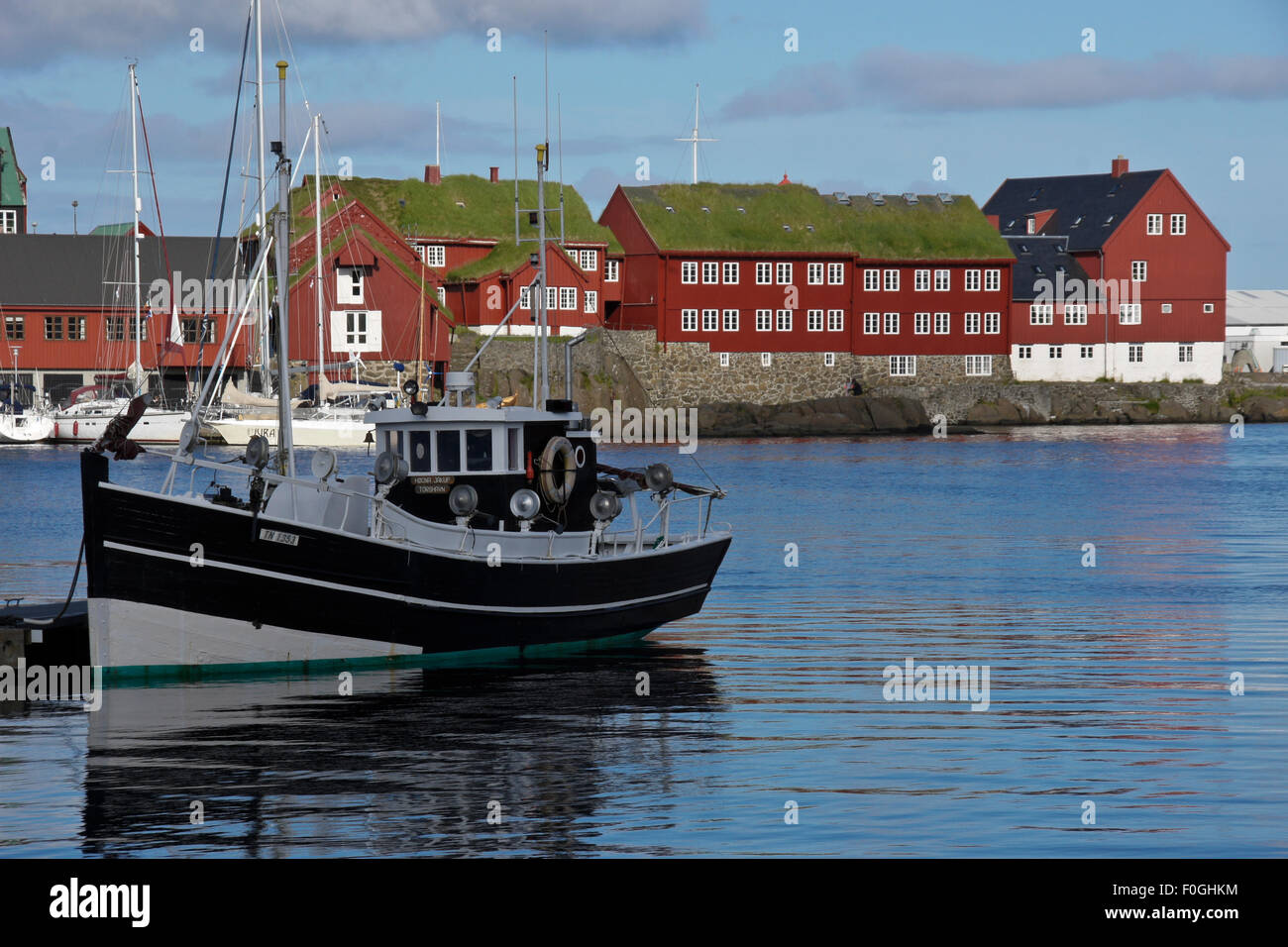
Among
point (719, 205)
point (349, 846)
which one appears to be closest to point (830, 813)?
point (349, 846)

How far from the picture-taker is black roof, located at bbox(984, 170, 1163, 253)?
106812 millimetres

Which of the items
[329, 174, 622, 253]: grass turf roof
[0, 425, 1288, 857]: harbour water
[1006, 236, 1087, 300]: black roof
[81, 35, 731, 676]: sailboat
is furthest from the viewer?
[1006, 236, 1087, 300]: black roof

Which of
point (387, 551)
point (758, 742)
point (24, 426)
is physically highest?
point (24, 426)

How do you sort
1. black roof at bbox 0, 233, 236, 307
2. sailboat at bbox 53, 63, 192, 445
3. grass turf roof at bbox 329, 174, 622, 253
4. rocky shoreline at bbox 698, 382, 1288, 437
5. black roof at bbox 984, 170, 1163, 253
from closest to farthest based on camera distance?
sailboat at bbox 53, 63, 192, 445
grass turf roof at bbox 329, 174, 622, 253
black roof at bbox 0, 233, 236, 307
rocky shoreline at bbox 698, 382, 1288, 437
black roof at bbox 984, 170, 1163, 253

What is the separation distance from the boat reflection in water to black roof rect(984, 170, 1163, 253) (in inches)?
3558

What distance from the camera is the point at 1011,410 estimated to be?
102938mm

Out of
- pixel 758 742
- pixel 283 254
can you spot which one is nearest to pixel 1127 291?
pixel 283 254

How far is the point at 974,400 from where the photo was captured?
333 feet

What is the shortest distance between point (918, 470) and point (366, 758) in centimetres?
5535

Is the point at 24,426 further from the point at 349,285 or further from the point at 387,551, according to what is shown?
the point at 387,551

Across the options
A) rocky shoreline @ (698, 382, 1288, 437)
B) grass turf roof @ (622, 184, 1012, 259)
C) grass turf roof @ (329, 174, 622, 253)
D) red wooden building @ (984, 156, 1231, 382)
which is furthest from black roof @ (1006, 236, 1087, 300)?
grass turf roof @ (329, 174, 622, 253)

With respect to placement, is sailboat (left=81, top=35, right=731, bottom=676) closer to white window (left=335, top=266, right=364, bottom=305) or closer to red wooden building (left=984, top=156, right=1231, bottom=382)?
white window (left=335, top=266, right=364, bottom=305)

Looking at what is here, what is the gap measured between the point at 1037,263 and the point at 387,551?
91413mm

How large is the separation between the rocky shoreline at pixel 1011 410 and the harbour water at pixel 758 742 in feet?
194
